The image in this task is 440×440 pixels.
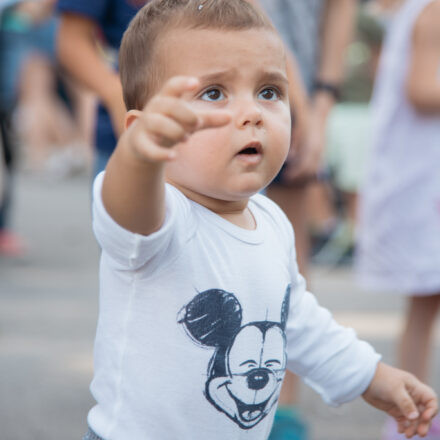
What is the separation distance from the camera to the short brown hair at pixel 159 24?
4.73 ft

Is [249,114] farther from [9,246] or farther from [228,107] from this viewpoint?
[9,246]

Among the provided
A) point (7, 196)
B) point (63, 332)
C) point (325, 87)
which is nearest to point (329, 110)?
point (325, 87)

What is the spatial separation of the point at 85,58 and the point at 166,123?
1125 mm

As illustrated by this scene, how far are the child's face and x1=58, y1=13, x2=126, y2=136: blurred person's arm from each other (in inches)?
27.6

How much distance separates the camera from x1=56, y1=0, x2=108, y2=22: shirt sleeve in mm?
2203

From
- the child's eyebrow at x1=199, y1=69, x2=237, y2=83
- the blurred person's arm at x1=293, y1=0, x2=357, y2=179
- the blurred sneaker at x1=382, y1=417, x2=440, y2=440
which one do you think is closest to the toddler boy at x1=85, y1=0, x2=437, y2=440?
the child's eyebrow at x1=199, y1=69, x2=237, y2=83

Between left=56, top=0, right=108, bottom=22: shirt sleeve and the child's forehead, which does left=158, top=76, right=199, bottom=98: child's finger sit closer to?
the child's forehead

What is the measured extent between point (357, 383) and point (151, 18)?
0.84 metres

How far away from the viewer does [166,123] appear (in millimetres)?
1181

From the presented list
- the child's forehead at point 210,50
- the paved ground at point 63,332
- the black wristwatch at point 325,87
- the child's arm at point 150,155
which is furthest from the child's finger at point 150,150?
the paved ground at point 63,332

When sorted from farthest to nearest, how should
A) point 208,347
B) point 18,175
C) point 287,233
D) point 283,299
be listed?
point 18,175 < point 287,233 < point 283,299 < point 208,347

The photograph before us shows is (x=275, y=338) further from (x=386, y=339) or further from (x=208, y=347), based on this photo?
(x=386, y=339)

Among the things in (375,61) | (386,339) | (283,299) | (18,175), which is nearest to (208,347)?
(283,299)

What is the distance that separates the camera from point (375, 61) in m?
5.78
